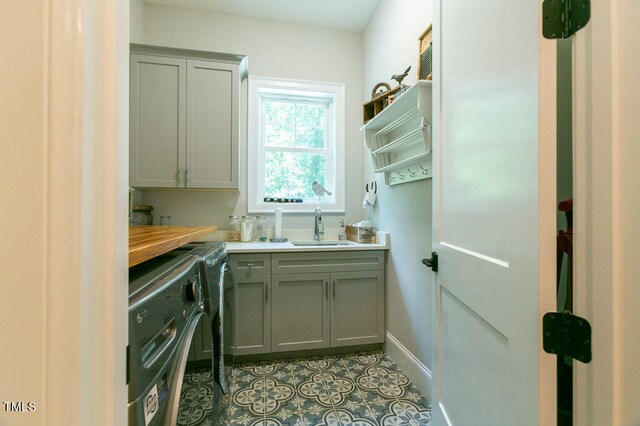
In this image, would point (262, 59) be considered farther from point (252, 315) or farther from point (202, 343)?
point (202, 343)

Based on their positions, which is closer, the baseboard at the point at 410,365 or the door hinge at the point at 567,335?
the door hinge at the point at 567,335

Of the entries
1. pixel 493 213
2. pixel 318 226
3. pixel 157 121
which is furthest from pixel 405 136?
pixel 157 121

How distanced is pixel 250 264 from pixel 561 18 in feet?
6.45

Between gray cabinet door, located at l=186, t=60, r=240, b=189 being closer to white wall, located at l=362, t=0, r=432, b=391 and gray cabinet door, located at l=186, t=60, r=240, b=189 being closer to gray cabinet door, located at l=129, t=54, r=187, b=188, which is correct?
gray cabinet door, located at l=129, t=54, r=187, b=188

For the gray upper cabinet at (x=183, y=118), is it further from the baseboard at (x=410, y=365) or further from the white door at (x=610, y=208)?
the white door at (x=610, y=208)

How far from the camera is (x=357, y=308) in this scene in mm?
2223

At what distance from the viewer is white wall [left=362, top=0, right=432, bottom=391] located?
1.73 metres

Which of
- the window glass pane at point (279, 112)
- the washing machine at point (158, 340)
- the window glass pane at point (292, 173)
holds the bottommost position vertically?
the washing machine at point (158, 340)

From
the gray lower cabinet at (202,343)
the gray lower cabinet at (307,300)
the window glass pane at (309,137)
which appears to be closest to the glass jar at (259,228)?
the gray lower cabinet at (307,300)

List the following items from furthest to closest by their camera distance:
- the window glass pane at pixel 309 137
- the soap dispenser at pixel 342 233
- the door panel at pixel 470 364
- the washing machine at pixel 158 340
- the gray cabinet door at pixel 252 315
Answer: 1. the window glass pane at pixel 309 137
2. the soap dispenser at pixel 342 233
3. the gray cabinet door at pixel 252 315
4. the door panel at pixel 470 364
5. the washing machine at pixel 158 340

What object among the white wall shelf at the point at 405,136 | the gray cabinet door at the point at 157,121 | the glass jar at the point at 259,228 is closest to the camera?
the white wall shelf at the point at 405,136

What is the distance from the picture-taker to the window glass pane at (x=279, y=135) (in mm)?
2762

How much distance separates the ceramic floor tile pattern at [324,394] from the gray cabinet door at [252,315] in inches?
6.1

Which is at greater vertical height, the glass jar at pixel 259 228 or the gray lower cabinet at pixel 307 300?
the glass jar at pixel 259 228
